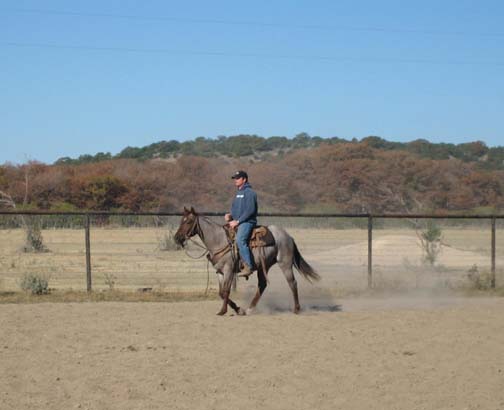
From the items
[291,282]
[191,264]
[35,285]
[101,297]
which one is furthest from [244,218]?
[191,264]

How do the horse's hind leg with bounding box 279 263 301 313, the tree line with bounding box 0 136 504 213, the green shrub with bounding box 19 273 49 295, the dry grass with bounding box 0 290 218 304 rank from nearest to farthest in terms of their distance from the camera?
the horse's hind leg with bounding box 279 263 301 313 → the dry grass with bounding box 0 290 218 304 → the green shrub with bounding box 19 273 49 295 → the tree line with bounding box 0 136 504 213

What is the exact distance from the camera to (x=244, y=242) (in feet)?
40.4

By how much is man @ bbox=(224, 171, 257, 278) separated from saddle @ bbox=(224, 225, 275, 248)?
104 millimetres

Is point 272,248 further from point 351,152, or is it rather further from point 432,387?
point 351,152

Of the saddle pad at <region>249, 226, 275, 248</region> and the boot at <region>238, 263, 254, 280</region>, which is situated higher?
the saddle pad at <region>249, 226, 275, 248</region>

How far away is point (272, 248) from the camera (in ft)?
41.8

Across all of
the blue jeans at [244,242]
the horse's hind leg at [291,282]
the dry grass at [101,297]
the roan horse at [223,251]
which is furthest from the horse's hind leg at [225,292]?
the dry grass at [101,297]

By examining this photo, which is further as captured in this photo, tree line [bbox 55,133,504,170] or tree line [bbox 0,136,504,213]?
tree line [bbox 55,133,504,170]

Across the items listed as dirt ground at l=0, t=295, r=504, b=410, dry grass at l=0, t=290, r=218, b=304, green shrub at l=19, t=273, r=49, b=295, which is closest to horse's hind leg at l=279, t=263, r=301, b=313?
dirt ground at l=0, t=295, r=504, b=410

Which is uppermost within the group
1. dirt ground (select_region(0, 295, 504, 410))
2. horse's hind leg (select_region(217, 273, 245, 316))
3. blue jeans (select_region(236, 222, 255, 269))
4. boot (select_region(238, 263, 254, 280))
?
blue jeans (select_region(236, 222, 255, 269))

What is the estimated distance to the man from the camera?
1230 cm

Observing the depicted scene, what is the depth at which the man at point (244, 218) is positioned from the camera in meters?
12.3

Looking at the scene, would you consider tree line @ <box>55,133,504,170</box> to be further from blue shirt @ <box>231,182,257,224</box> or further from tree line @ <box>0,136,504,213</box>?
blue shirt @ <box>231,182,257,224</box>

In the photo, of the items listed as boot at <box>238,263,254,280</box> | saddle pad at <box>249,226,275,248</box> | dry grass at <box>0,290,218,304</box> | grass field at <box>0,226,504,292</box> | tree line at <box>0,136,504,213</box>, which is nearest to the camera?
boot at <box>238,263,254,280</box>
